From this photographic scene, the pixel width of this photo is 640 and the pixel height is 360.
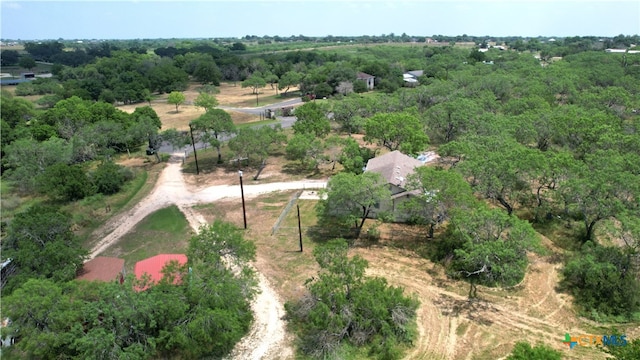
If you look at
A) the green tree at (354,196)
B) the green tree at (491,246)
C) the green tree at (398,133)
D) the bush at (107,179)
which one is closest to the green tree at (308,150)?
the green tree at (398,133)

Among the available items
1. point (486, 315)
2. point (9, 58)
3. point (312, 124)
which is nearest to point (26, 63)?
point (9, 58)

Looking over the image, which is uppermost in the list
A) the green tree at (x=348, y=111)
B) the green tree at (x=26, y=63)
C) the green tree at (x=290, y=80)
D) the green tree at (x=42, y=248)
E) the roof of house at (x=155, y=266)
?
the green tree at (x=26, y=63)

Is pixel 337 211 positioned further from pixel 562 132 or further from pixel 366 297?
pixel 562 132

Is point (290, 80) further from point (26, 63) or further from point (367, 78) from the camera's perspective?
point (26, 63)

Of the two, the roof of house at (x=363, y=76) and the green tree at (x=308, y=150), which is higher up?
the roof of house at (x=363, y=76)

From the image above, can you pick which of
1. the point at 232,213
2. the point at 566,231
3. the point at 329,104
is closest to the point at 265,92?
the point at 329,104

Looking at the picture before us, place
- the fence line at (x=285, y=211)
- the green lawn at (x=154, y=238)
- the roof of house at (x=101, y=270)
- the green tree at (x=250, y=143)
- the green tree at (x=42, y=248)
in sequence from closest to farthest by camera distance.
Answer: the green tree at (x=42, y=248) → the roof of house at (x=101, y=270) → the green lawn at (x=154, y=238) → the fence line at (x=285, y=211) → the green tree at (x=250, y=143)

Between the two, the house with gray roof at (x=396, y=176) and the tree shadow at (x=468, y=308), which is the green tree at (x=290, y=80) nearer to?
the house with gray roof at (x=396, y=176)
